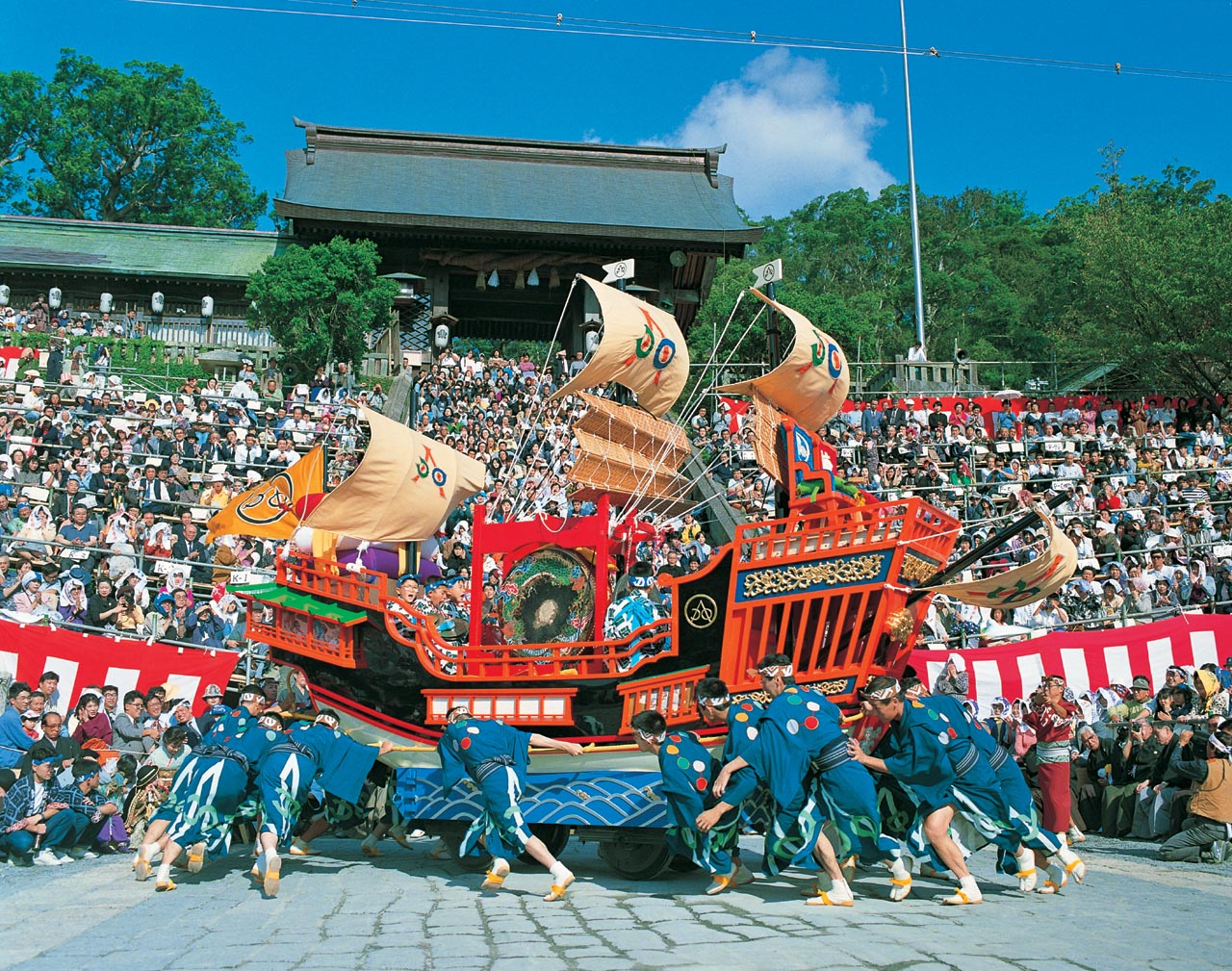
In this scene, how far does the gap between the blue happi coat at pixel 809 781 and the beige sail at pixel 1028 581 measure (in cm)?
322

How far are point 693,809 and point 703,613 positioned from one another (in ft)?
9.28

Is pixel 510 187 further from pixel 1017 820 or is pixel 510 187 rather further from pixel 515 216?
pixel 1017 820

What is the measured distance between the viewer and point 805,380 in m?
12.4

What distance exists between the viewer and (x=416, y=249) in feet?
89.3

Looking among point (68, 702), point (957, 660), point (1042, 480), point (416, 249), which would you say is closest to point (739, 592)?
point (957, 660)

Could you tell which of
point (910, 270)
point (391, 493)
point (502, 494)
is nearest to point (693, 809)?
point (391, 493)

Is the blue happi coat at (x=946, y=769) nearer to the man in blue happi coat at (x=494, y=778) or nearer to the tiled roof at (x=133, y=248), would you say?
the man in blue happi coat at (x=494, y=778)

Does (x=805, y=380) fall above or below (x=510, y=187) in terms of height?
below

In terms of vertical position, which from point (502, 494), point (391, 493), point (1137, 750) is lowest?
Answer: point (1137, 750)

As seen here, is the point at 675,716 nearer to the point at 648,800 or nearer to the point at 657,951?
the point at 648,800

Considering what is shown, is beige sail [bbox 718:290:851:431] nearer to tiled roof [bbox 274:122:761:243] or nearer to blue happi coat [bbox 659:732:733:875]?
blue happi coat [bbox 659:732:733:875]

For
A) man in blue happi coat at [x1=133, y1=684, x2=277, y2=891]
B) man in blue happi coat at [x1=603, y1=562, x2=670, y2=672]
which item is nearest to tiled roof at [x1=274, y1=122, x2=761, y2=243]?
man in blue happi coat at [x1=603, y1=562, x2=670, y2=672]

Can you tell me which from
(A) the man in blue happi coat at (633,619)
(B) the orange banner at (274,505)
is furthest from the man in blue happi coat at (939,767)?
(B) the orange banner at (274,505)

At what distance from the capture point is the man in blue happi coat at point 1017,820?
7035 mm
